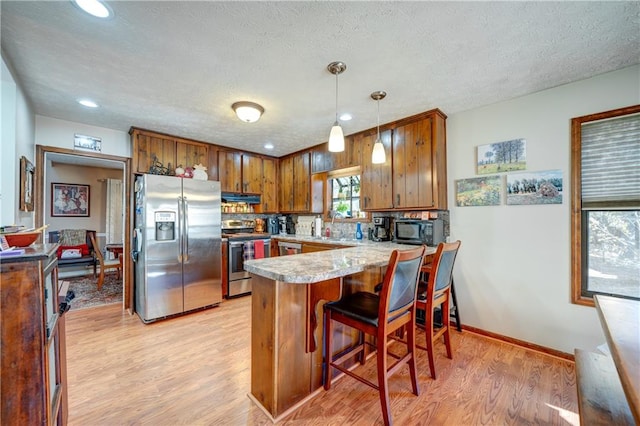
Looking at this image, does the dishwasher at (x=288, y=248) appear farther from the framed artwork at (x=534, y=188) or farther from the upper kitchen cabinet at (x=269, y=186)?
the framed artwork at (x=534, y=188)

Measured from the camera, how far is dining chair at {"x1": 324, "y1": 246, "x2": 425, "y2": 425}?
1528mm

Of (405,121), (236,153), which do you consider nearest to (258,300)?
(405,121)

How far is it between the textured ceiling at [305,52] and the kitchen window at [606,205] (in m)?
0.48

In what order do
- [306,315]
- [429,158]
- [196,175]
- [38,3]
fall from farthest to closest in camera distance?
[196,175] < [429,158] < [306,315] < [38,3]

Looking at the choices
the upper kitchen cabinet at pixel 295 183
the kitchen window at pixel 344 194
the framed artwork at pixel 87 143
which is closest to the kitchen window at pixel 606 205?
the kitchen window at pixel 344 194

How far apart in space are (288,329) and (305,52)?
183 cm

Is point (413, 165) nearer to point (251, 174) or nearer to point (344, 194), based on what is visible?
point (344, 194)

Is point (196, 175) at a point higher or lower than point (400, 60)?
lower

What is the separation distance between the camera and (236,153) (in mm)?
4445

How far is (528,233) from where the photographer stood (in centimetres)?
251

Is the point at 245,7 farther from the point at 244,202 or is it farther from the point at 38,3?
the point at 244,202

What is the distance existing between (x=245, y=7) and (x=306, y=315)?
183 centimetres

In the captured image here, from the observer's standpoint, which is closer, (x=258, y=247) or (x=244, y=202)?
(x=258, y=247)

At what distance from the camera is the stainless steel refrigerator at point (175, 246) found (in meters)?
3.14
